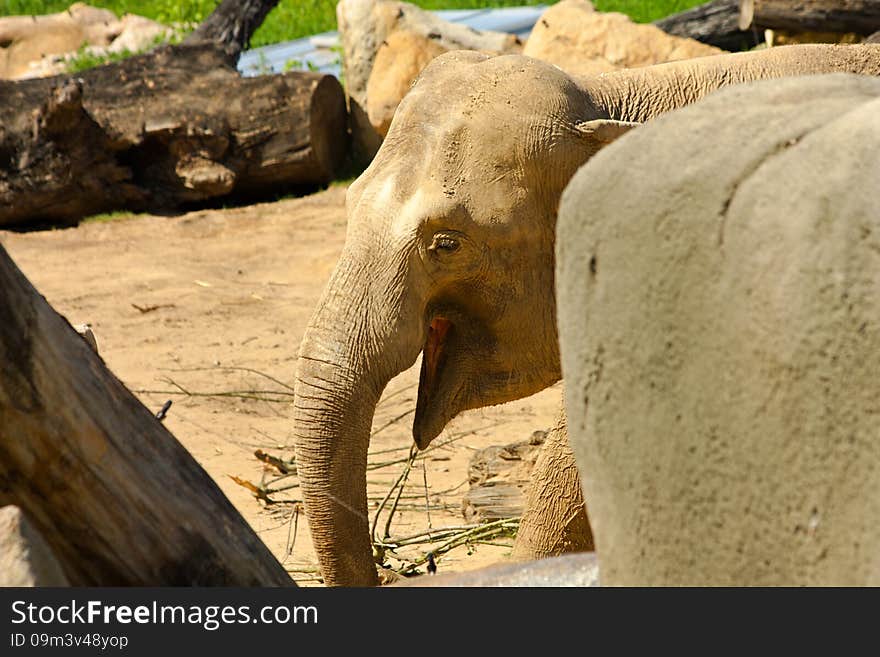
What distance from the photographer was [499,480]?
5688mm

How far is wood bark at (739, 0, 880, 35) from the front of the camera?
8656mm

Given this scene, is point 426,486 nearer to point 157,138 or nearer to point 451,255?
point 451,255

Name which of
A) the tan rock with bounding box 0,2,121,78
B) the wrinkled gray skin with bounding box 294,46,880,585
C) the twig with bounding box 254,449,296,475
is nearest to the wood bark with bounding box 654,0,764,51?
the twig with bounding box 254,449,296,475

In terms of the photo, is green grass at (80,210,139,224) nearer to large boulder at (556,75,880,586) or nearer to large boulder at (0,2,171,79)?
large boulder at (0,2,171,79)

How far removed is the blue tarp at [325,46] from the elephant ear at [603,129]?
26.5 ft

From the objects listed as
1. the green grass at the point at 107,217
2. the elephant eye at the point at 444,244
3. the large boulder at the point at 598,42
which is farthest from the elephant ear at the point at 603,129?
the green grass at the point at 107,217

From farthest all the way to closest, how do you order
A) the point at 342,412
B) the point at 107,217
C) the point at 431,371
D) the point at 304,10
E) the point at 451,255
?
the point at 304,10, the point at 107,217, the point at 431,371, the point at 451,255, the point at 342,412

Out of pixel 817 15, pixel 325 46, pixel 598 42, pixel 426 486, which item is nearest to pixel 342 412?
pixel 426 486

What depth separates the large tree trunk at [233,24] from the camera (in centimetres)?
1346

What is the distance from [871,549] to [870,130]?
1.78ft

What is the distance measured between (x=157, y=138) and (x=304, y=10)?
233 inches

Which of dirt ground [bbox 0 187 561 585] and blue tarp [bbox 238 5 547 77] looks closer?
dirt ground [bbox 0 187 561 585]

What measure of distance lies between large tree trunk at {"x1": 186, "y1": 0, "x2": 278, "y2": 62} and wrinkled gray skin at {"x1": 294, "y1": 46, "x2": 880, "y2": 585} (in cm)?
965

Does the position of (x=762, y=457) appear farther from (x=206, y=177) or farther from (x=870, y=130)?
(x=206, y=177)
